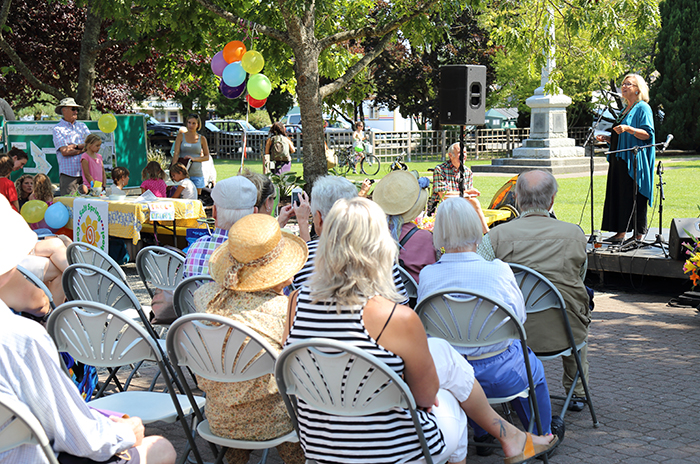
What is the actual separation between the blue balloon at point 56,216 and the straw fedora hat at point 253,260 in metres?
6.07

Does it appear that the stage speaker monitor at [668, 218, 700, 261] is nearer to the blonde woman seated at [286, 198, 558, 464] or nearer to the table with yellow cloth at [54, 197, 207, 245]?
the blonde woman seated at [286, 198, 558, 464]

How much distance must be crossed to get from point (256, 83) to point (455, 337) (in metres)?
7.45

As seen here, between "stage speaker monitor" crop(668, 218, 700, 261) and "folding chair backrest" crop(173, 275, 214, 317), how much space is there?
482 cm

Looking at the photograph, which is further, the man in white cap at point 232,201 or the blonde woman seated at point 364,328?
the man in white cap at point 232,201

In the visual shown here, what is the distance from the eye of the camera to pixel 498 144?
108ft

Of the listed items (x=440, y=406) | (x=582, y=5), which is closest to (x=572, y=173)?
(x=582, y=5)

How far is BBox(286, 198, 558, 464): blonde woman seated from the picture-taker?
2258mm

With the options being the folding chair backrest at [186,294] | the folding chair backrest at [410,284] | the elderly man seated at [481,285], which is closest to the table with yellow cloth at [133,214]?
the folding chair backrest at [186,294]

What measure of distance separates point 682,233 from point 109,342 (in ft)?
17.9

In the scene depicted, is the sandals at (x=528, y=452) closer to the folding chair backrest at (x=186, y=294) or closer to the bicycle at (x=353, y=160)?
the folding chair backrest at (x=186, y=294)

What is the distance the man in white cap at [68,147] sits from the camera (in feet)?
32.2

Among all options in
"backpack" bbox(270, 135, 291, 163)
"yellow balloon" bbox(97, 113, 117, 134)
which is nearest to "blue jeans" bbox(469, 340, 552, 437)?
"yellow balloon" bbox(97, 113, 117, 134)

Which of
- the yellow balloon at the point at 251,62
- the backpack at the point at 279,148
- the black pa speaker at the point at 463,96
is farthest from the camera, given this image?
the backpack at the point at 279,148

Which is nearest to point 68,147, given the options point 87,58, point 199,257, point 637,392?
point 87,58
